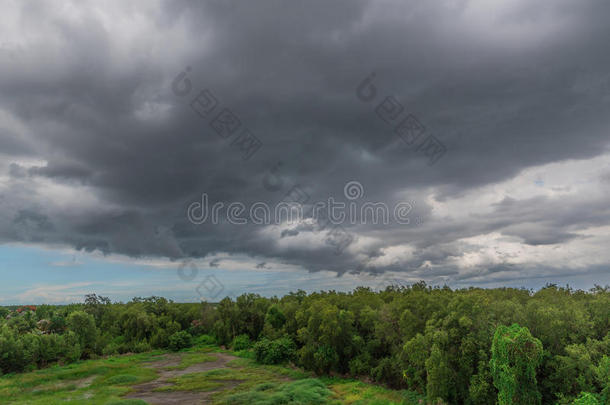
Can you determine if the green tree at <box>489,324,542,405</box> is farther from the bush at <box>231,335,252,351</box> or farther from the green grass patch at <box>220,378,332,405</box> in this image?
the bush at <box>231,335,252,351</box>

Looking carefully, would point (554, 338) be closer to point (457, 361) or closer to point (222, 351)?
point (457, 361)

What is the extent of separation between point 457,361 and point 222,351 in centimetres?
6118

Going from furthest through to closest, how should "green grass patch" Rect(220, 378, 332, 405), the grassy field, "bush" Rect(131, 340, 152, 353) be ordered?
"bush" Rect(131, 340, 152, 353)
the grassy field
"green grass patch" Rect(220, 378, 332, 405)

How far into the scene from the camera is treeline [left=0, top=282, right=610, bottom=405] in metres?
26.8

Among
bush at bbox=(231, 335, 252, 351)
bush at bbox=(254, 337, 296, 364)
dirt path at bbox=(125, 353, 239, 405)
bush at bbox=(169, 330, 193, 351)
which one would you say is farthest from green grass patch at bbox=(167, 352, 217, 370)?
bush at bbox=(254, 337, 296, 364)

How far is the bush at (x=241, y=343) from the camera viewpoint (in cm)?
8256

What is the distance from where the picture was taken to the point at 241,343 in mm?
83000

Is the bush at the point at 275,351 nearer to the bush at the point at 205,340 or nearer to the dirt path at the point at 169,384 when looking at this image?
Answer: the dirt path at the point at 169,384

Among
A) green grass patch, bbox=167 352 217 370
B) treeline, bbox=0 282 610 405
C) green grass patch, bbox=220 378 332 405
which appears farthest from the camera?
green grass patch, bbox=167 352 217 370

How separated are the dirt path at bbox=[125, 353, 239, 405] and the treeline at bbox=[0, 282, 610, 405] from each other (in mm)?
9361

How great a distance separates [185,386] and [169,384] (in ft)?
12.7

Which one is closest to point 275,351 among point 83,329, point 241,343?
point 241,343

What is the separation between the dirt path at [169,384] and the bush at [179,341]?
12001mm

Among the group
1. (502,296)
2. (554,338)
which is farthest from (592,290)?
(554,338)
